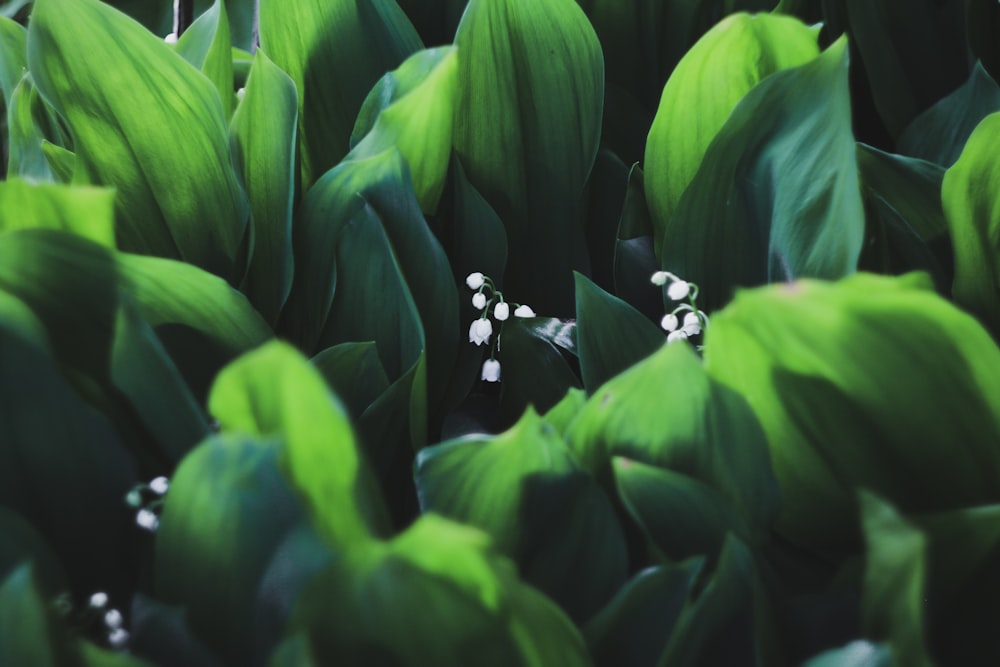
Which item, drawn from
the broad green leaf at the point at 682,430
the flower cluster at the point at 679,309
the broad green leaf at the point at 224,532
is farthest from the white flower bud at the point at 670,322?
the broad green leaf at the point at 224,532

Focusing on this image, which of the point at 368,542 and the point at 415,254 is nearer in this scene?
the point at 368,542

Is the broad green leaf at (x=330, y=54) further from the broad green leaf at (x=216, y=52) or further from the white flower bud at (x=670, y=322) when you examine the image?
the white flower bud at (x=670, y=322)

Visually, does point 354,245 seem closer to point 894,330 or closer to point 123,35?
point 123,35

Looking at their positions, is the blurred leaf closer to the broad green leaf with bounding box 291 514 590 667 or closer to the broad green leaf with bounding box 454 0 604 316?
the broad green leaf with bounding box 291 514 590 667

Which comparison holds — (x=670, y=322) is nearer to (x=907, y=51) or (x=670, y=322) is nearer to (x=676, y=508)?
(x=676, y=508)

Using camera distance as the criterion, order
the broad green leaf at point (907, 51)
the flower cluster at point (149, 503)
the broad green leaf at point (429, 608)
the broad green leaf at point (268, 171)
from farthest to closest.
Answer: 1. the broad green leaf at point (907, 51)
2. the broad green leaf at point (268, 171)
3. the flower cluster at point (149, 503)
4. the broad green leaf at point (429, 608)

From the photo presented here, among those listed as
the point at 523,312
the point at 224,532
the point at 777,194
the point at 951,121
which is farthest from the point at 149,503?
the point at 951,121

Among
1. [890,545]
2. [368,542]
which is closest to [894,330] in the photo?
[890,545]
